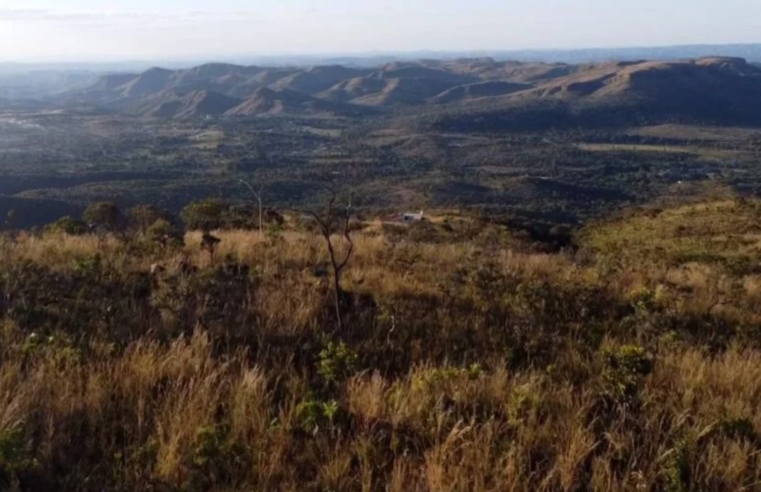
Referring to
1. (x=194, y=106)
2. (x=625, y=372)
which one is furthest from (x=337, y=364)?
(x=194, y=106)

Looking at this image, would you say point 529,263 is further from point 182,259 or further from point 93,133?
point 93,133

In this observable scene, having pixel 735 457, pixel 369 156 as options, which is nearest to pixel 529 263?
pixel 735 457

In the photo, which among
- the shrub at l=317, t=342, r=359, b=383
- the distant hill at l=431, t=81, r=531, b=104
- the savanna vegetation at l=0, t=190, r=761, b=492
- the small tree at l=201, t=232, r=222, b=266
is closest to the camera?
the savanna vegetation at l=0, t=190, r=761, b=492

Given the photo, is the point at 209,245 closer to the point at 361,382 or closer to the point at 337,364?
the point at 337,364

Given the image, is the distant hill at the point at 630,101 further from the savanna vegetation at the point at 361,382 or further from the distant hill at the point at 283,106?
the savanna vegetation at the point at 361,382

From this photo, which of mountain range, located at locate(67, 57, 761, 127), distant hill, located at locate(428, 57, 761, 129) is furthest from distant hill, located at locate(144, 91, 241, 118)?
distant hill, located at locate(428, 57, 761, 129)

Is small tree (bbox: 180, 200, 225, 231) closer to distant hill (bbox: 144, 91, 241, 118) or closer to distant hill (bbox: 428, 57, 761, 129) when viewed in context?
distant hill (bbox: 428, 57, 761, 129)

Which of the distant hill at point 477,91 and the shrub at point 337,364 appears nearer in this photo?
the shrub at point 337,364

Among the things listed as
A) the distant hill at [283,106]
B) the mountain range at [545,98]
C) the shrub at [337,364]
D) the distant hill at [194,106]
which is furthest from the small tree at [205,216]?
the distant hill at [194,106]
